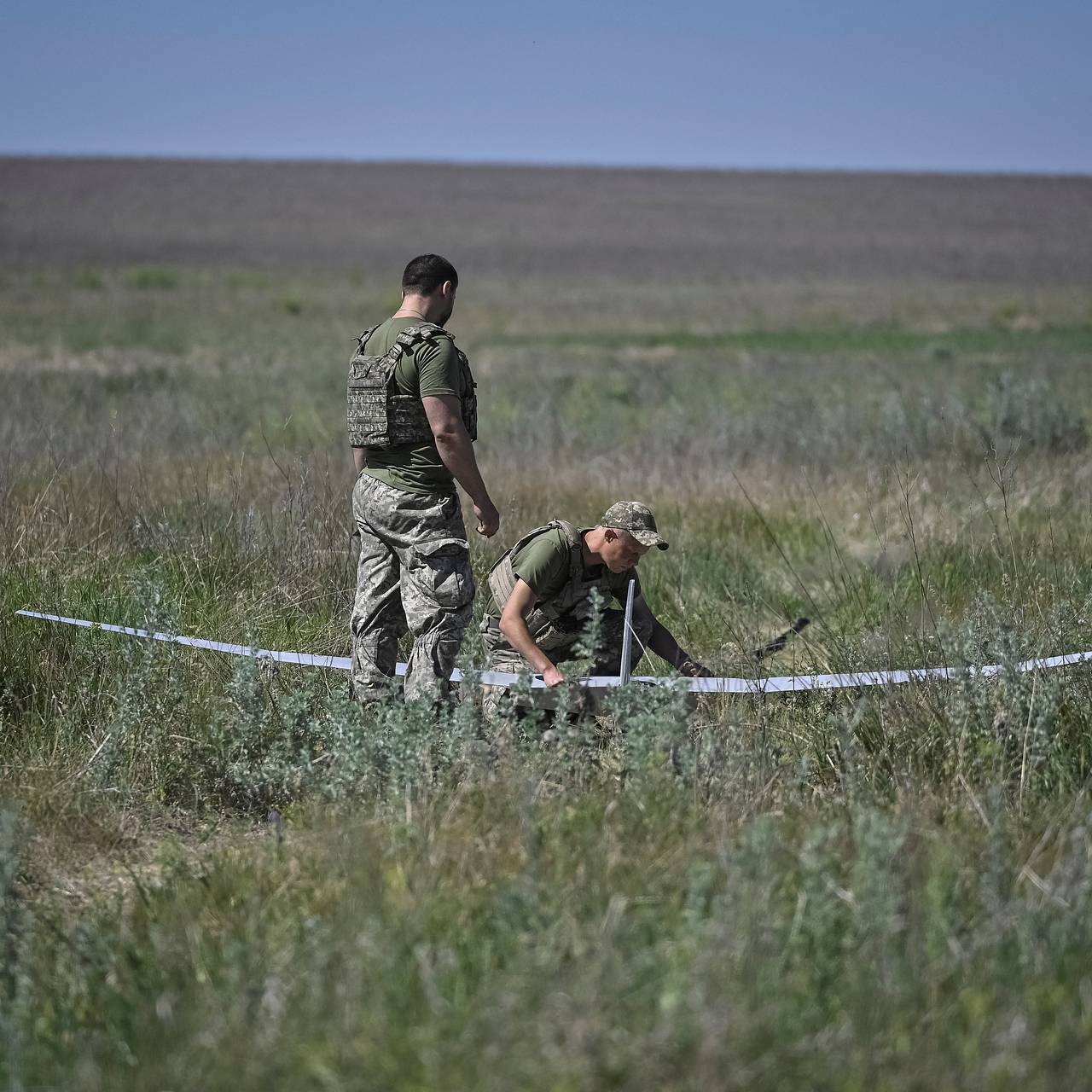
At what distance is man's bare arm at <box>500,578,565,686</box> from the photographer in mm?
4227

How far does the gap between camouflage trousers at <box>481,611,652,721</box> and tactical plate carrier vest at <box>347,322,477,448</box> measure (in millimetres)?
845

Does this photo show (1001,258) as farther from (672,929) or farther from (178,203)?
(672,929)

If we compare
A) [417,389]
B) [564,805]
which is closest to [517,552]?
[417,389]

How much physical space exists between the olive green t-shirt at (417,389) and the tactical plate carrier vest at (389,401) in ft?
0.08

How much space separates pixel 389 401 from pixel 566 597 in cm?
96

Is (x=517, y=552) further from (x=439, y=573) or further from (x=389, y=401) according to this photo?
(x=389, y=401)

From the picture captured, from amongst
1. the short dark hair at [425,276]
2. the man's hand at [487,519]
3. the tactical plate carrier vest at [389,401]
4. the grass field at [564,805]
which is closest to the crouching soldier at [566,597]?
the man's hand at [487,519]

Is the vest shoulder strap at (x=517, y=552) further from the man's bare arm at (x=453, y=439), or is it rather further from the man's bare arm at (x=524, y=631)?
the man's bare arm at (x=453, y=439)

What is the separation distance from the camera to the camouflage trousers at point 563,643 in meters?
4.78

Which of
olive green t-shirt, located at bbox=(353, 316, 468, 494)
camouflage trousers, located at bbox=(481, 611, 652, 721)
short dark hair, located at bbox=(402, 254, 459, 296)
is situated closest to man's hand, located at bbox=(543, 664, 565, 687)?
camouflage trousers, located at bbox=(481, 611, 652, 721)

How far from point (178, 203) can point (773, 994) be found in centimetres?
9060

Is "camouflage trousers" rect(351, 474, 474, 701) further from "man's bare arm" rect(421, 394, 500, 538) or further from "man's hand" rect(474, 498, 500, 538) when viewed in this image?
"man's bare arm" rect(421, 394, 500, 538)

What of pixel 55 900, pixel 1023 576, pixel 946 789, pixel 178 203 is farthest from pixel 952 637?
pixel 178 203

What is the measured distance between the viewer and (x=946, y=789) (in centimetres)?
379
